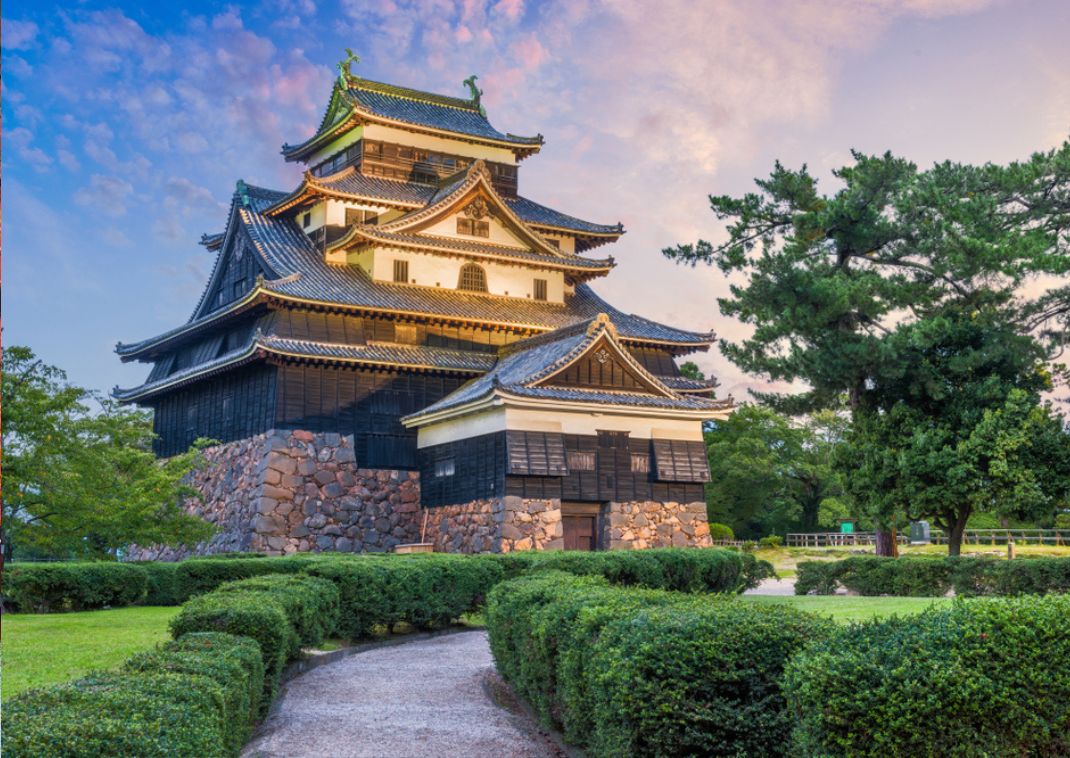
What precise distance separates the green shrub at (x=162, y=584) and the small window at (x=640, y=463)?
16.2m

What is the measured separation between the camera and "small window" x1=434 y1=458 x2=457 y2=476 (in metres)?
35.2

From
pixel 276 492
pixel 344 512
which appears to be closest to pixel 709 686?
pixel 276 492

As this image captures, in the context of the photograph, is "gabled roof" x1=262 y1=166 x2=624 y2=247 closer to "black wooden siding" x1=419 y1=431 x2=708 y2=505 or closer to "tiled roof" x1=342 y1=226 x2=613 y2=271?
"tiled roof" x1=342 y1=226 x2=613 y2=271

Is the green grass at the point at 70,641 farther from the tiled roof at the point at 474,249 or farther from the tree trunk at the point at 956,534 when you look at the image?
the tree trunk at the point at 956,534

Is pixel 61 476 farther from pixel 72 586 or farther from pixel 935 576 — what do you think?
pixel 935 576

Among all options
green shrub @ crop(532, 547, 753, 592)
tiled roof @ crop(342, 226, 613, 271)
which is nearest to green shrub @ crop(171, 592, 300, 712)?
green shrub @ crop(532, 547, 753, 592)

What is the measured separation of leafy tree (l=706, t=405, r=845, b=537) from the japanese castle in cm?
1691

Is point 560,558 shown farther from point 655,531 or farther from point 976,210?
point 976,210

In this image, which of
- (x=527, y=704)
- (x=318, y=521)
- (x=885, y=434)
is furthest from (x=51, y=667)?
(x=885, y=434)

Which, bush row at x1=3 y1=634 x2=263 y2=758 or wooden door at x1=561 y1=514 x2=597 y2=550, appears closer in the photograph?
bush row at x1=3 y1=634 x2=263 y2=758

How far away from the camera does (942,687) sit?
6711 mm

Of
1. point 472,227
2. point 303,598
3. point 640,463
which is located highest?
point 472,227

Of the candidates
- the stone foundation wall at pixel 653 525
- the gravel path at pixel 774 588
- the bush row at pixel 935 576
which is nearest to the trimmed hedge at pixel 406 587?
the bush row at pixel 935 576

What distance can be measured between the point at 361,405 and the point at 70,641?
2178 cm
